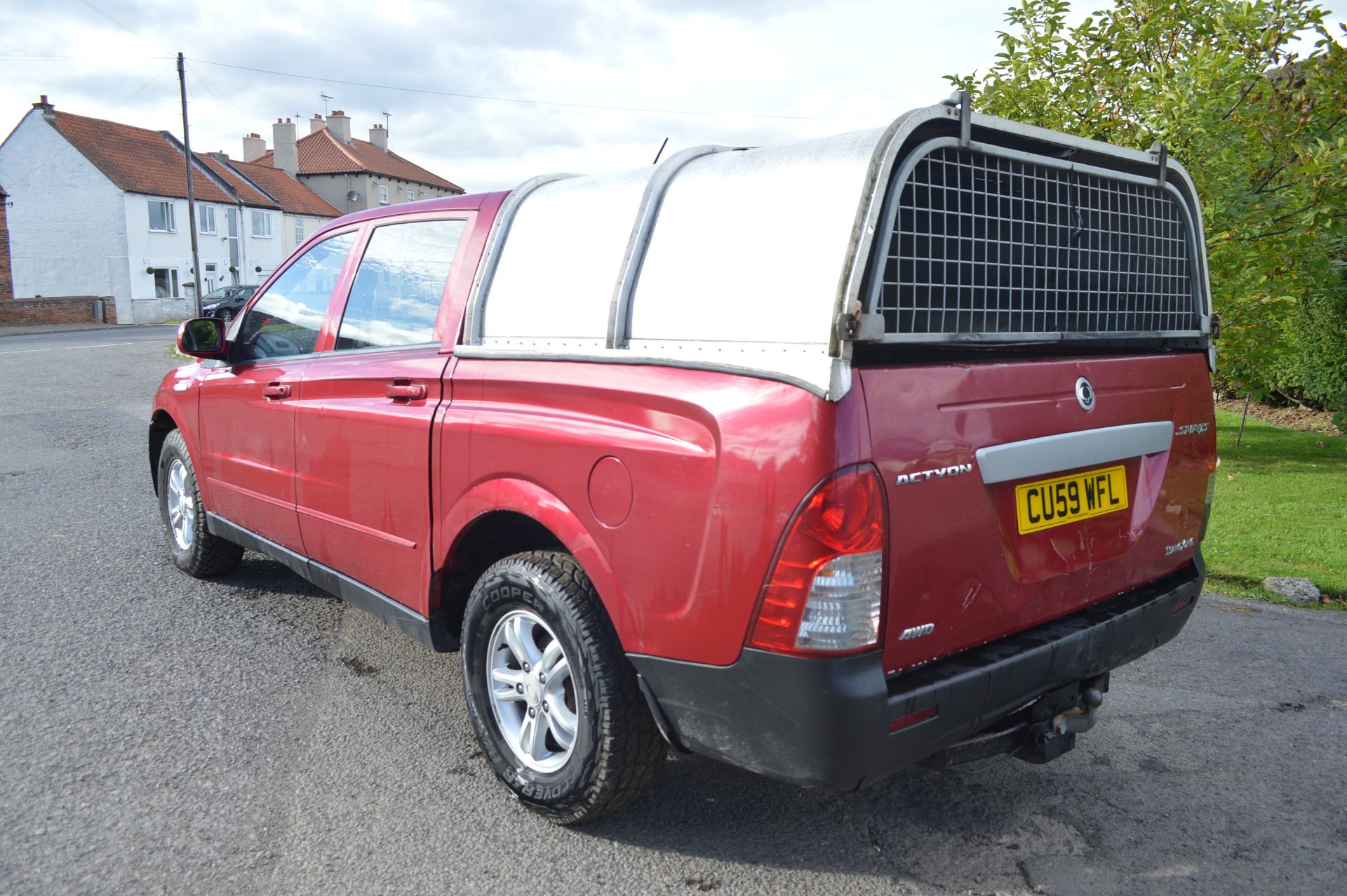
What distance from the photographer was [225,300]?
42531mm

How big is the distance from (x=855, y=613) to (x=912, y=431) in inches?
17.9

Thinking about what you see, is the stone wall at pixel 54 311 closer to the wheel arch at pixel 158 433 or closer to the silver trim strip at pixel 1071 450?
the wheel arch at pixel 158 433

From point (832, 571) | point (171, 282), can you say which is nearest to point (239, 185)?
point (171, 282)

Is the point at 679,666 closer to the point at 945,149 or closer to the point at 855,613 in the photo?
the point at 855,613

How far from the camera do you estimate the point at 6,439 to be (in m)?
10.6

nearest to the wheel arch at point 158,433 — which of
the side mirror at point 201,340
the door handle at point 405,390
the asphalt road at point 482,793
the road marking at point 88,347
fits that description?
the side mirror at point 201,340

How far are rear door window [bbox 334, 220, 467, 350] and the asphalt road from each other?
56.3 inches

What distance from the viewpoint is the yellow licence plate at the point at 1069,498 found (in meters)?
2.72

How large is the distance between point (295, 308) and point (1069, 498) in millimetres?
3381

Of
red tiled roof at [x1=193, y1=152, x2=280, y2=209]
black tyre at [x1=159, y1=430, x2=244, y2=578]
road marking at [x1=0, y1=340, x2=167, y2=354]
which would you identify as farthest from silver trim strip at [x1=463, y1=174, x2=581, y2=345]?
red tiled roof at [x1=193, y1=152, x2=280, y2=209]

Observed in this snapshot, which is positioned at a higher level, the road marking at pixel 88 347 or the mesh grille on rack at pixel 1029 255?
the mesh grille on rack at pixel 1029 255

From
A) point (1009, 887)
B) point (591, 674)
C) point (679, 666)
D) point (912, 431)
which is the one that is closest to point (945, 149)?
point (912, 431)

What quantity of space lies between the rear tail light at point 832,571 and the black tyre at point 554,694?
64 centimetres

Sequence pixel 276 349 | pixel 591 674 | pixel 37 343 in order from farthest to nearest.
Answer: pixel 37 343 → pixel 276 349 → pixel 591 674
